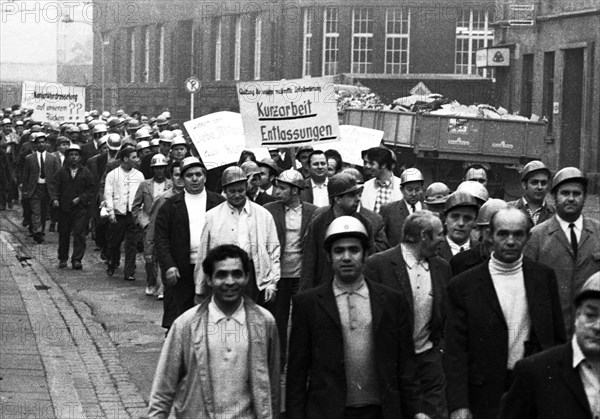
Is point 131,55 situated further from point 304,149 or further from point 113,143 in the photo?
point 304,149

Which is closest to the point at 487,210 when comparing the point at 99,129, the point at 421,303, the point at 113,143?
the point at 421,303

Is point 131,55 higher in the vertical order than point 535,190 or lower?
higher

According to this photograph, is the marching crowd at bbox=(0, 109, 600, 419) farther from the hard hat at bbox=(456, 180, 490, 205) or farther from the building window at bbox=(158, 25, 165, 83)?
the building window at bbox=(158, 25, 165, 83)

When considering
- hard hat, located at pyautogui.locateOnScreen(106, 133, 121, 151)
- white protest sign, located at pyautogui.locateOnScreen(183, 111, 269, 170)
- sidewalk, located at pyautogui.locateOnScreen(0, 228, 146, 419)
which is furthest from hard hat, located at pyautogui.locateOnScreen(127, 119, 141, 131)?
sidewalk, located at pyautogui.locateOnScreen(0, 228, 146, 419)

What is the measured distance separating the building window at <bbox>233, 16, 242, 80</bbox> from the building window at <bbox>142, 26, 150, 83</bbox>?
7751 millimetres

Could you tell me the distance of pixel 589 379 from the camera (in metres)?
4.90

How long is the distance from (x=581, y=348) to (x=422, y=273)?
3.00 meters

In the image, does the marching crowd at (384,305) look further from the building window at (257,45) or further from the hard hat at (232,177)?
the building window at (257,45)

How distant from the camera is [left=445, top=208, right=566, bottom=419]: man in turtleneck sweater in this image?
6.79 m

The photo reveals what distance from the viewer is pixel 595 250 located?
8.13m

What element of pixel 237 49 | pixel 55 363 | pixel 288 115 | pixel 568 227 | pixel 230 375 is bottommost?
pixel 55 363

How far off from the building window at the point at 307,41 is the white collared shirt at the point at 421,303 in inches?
1888

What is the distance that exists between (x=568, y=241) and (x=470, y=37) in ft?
155

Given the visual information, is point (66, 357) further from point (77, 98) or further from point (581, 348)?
point (77, 98)
